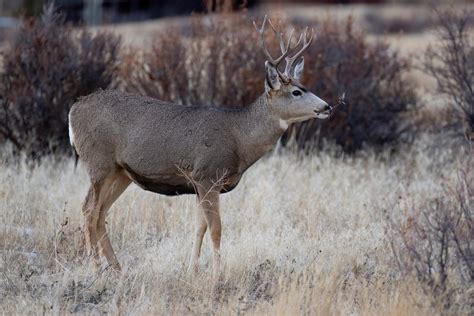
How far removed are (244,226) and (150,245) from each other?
1.06 meters

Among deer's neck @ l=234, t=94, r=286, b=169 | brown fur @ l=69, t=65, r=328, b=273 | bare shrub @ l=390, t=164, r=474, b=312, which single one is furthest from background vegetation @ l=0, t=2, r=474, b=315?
deer's neck @ l=234, t=94, r=286, b=169

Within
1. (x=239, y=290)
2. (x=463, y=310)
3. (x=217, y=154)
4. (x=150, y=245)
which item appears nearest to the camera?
(x=463, y=310)

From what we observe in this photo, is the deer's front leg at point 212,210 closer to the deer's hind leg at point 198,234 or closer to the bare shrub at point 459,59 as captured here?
the deer's hind leg at point 198,234

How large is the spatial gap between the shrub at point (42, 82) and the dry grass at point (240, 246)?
3.03ft

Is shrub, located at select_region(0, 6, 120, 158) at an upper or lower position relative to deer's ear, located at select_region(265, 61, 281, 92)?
lower

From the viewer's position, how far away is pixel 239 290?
7703 millimetres

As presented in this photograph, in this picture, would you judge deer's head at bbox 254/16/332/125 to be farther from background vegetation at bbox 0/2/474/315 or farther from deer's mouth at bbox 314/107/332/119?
background vegetation at bbox 0/2/474/315

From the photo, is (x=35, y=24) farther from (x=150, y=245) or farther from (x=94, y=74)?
(x=150, y=245)

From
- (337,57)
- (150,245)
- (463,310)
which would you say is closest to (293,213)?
(150,245)

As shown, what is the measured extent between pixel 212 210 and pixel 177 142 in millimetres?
669

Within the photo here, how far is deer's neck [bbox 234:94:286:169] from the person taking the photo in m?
8.72

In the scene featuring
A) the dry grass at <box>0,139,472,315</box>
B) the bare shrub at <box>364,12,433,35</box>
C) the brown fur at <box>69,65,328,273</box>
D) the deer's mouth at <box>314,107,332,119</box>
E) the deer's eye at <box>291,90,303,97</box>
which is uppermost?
the deer's eye at <box>291,90,303,97</box>

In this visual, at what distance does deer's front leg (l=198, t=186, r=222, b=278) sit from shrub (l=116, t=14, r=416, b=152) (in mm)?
5456

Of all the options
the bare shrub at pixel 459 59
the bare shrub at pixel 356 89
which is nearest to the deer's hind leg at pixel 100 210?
the bare shrub at pixel 356 89
